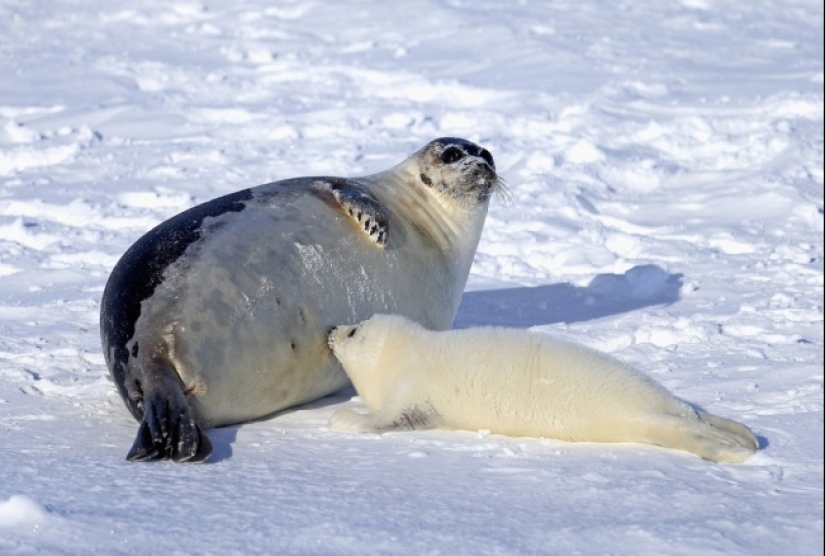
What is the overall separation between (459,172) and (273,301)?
127 centimetres

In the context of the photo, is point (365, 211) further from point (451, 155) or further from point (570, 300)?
→ point (570, 300)

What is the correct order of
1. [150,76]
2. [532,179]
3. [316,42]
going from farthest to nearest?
[316,42], [150,76], [532,179]

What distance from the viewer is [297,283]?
3.50 metres

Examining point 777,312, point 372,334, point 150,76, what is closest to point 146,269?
point 372,334

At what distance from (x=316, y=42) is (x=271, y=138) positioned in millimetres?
2279

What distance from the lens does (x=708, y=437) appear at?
299 centimetres

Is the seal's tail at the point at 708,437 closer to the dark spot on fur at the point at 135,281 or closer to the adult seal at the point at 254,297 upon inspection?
the adult seal at the point at 254,297

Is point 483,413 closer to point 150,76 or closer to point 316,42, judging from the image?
point 150,76

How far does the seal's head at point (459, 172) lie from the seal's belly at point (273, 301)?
486 millimetres

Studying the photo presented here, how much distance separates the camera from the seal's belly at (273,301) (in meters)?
3.19

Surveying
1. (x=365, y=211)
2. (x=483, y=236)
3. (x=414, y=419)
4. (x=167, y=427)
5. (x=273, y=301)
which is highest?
(x=365, y=211)

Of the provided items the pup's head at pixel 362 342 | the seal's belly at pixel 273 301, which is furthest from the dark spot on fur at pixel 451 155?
the pup's head at pixel 362 342

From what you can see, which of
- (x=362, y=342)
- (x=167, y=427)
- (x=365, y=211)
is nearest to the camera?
(x=167, y=427)

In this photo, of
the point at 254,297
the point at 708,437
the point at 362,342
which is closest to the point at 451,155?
the point at 362,342
